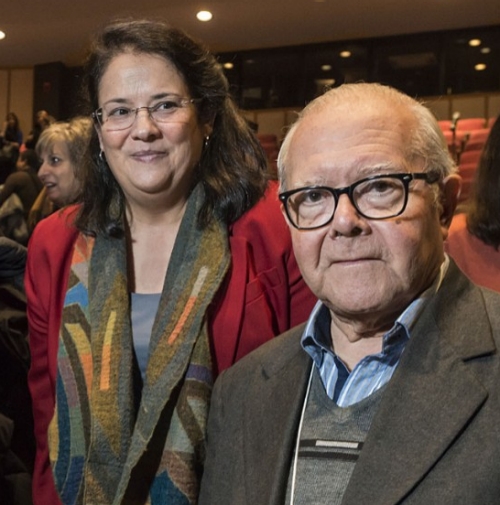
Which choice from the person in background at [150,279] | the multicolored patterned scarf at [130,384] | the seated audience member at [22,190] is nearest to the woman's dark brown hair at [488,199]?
the person in background at [150,279]

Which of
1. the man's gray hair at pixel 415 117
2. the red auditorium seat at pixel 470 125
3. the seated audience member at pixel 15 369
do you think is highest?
the red auditorium seat at pixel 470 125

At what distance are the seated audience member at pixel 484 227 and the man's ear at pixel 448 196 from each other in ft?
2.42

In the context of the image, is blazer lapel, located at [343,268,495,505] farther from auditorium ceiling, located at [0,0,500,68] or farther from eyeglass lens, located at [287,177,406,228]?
auditorium ceiling, located at [0,0,500,68]

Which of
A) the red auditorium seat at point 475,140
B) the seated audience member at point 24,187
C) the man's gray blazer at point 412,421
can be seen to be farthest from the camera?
the red auditorium seat at point 475,140

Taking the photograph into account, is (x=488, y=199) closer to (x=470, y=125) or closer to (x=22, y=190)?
(x=22, y=190)

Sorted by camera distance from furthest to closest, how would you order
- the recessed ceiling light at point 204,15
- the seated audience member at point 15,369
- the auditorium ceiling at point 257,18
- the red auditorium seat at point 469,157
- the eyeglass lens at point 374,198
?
1. the recessed ceiling light at point 204,15
2. the auditorium ceiling at point 257,18
3. the red auditorium seat at point 469,157
4. the seated audience member at point 15,369
5. the eyeglass lens at point 374,198

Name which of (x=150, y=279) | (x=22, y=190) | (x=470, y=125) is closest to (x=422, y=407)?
(x=150, y=279)

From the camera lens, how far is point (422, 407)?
3.85ft

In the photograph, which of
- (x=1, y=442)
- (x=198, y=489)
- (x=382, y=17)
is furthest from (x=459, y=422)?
(x=382, y=17)

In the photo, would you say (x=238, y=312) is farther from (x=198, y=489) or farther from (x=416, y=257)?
(x=416, y=257)

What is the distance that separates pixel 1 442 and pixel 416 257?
3.29 ft

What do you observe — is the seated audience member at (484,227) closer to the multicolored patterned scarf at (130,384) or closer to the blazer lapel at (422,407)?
the multicolored patterned scarf at (130,384)

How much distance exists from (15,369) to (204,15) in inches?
320

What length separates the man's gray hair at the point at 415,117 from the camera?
129cm
